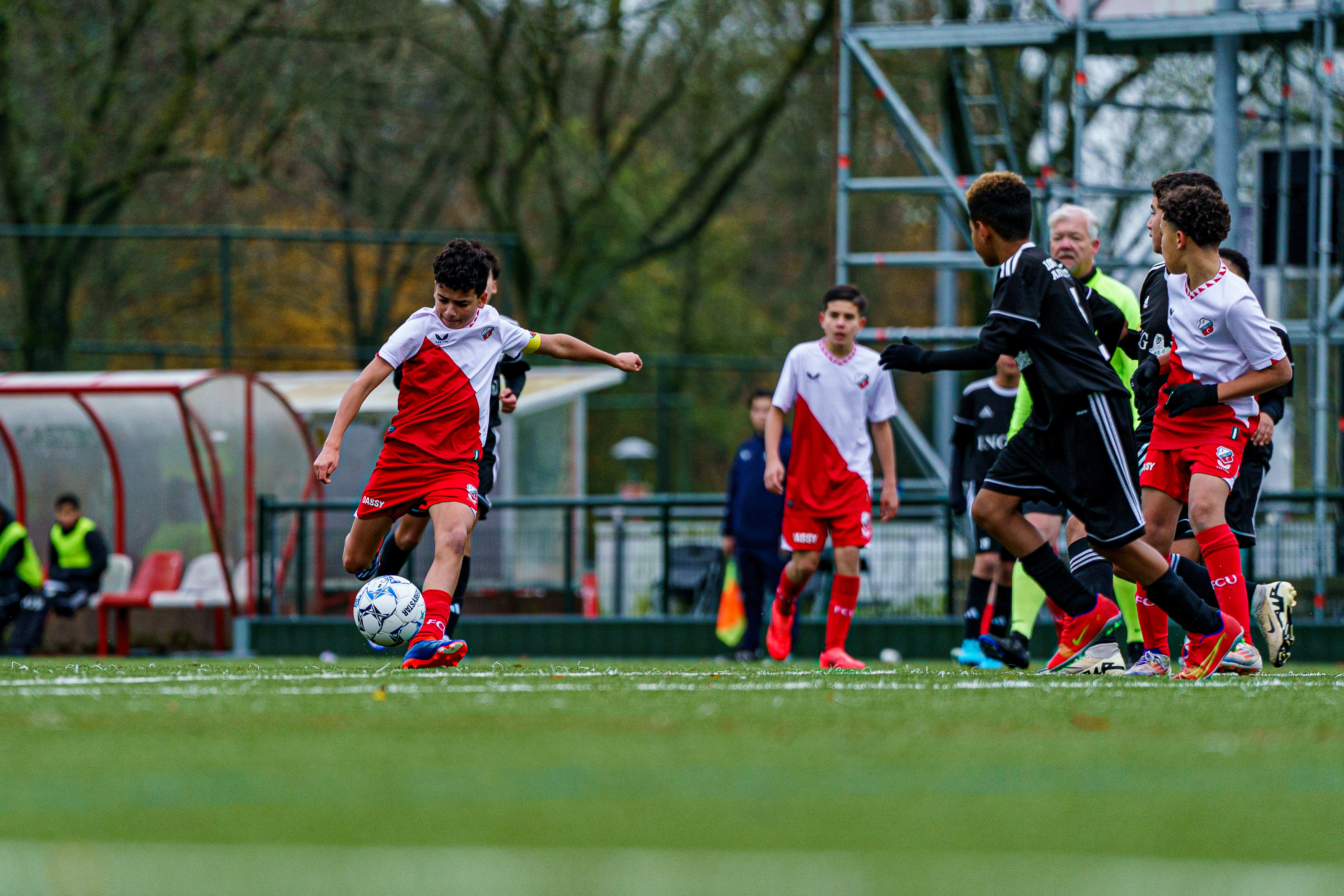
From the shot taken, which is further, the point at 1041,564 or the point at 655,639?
the point at 655,639

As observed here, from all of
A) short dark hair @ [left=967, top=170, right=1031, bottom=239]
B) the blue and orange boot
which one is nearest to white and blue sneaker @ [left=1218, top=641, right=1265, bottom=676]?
short dark hair @ [left=967, top=170, right=1031, bottom=239]

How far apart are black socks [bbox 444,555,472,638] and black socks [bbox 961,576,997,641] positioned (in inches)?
117

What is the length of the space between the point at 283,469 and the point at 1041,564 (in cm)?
1131

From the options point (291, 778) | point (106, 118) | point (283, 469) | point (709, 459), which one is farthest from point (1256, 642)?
point (709, 459)

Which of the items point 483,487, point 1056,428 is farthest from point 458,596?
point 1056,428

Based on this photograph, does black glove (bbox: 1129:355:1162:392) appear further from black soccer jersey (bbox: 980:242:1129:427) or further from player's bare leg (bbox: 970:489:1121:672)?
player's bare leg (bbox: 970:489:1121:672)

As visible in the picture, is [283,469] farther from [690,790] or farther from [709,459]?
[709,459]

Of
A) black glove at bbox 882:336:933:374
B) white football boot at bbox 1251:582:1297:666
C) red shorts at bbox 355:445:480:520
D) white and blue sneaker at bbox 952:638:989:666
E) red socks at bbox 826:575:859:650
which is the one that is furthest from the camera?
white and blue sneaker at bbox 952:638:989:666

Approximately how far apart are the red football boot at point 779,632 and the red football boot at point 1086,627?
2045 millimetres

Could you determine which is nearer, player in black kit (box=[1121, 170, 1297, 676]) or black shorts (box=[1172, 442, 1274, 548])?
player in black kit (box=[1121, 170, 1297, 676])

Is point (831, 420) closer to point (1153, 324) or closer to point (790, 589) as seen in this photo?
point (790, 589)

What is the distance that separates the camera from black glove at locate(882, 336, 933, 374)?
21.9 feet

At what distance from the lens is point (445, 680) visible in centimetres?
650

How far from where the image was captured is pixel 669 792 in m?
3.66
